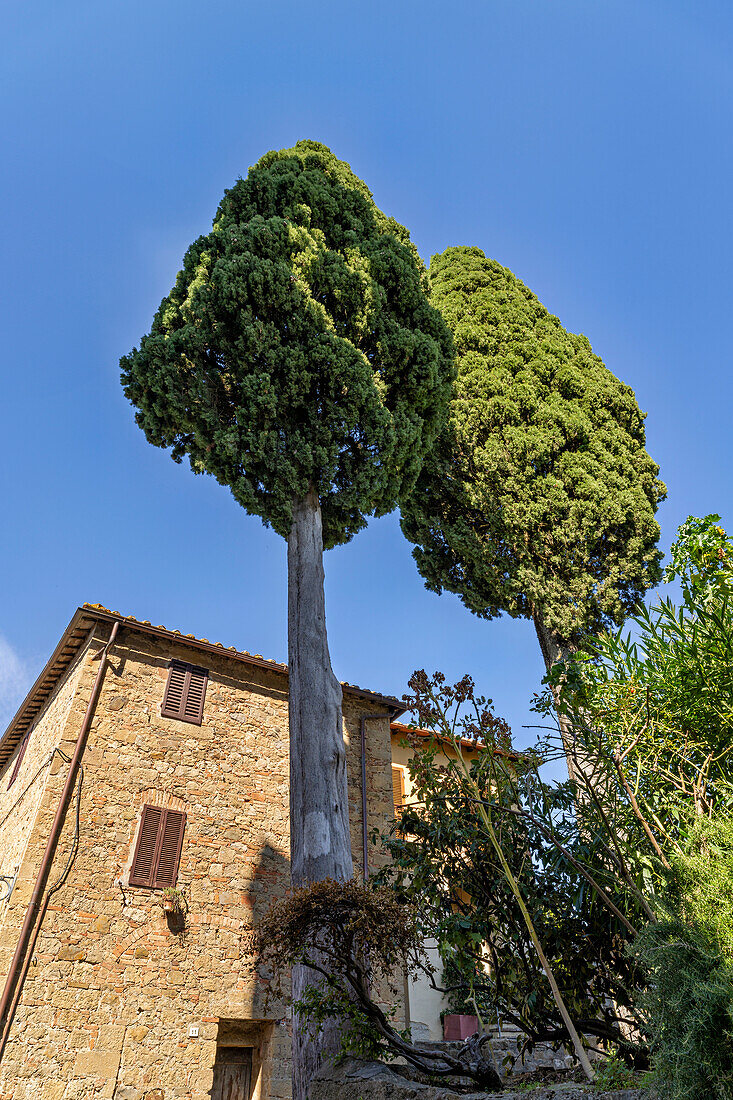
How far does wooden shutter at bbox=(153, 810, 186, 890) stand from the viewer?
9789 millimetres

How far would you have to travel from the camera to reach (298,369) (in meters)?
8.35

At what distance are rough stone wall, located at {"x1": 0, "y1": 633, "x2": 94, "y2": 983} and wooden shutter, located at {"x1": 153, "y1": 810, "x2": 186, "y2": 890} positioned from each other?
1.68m

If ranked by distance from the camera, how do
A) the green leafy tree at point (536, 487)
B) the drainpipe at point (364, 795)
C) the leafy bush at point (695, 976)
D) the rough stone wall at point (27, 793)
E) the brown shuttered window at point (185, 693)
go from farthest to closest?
the drainpipe at point (364, 795) < the green leafy tree at point (536, 487) < the brown shuttered window at point (185, 693) < the rough stone wall at point (27, 793) < the leafy bush at point (695, 976)

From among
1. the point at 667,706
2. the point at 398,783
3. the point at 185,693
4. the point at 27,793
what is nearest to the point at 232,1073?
the point at 27,793

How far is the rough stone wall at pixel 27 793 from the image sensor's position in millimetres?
8570

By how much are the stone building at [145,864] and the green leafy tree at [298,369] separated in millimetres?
4016

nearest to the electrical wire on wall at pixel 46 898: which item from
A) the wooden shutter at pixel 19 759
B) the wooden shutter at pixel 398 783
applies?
the wooden shutter at pixel 19 759

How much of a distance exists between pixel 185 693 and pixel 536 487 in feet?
22.7

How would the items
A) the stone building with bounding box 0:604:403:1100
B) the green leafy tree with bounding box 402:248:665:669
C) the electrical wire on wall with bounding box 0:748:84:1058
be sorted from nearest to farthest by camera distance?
the electrical wire on wall with bounding box 0:748:84:1058, the stone building with bounding box 0:604:403:1100, the green leafy tree with bounding box 402:248:665:669

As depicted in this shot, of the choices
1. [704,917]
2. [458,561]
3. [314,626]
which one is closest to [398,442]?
[314,626]

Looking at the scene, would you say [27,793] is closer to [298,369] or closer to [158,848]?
[158,848]

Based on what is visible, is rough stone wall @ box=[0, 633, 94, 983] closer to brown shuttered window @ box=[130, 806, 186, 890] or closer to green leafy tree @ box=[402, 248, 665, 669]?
brown shuttered window @ box=[130, 806, 186, 890]

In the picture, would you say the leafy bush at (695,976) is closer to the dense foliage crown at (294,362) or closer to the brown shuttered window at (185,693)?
the dense foliage crown at (294,362)

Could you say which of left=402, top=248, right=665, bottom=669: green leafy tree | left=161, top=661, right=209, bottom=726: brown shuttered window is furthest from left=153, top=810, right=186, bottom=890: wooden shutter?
left=402, top=248, right=665, bottom=669: green leafy tree
